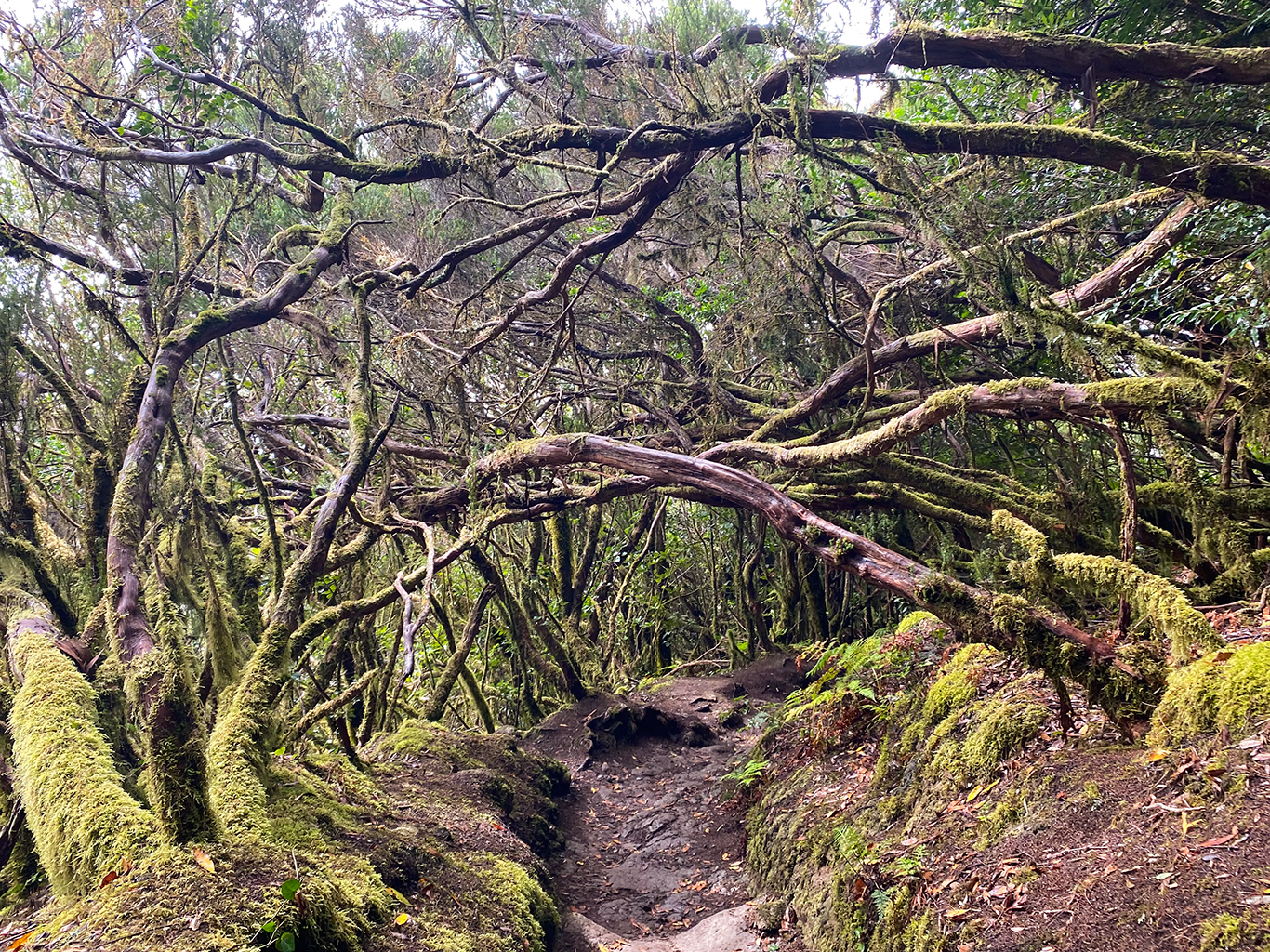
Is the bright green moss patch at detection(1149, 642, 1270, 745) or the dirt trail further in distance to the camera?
the dirt trail

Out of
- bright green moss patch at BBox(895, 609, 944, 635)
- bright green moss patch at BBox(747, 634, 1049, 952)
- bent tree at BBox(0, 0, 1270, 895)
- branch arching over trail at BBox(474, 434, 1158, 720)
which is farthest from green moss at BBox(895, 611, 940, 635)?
branch arching over trail at BBox(474, 434, 1158, 720)

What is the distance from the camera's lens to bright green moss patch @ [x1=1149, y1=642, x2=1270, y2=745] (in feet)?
8.76

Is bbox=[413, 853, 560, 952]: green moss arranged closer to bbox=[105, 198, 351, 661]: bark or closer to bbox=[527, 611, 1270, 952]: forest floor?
bbox=[527, 611, 1270, 952]: forest floor

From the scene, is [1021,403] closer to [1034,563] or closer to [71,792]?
[1034,563]

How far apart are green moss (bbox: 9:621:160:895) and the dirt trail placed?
8.23 ft

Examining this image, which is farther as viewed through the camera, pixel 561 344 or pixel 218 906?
pixel 561 344

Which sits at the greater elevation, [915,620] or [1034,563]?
[915,620]

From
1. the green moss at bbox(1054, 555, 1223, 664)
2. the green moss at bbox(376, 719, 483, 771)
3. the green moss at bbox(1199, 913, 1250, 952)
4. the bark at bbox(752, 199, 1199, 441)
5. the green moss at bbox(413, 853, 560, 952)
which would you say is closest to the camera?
the green moss at bbox(1199, 913, 1250, 952)

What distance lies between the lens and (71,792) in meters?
2.82

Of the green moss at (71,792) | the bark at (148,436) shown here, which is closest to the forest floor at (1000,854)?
the green moss at (71,792)

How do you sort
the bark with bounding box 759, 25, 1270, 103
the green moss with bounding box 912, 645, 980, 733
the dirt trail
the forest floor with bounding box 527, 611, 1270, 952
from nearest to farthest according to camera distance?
the forest floor with bounding box 527, 611, 1270, 952
the green moss with bounding box 912, 645, 980, 733
the bark with bounding box 759, 25, 1270, 103
the dirt trail

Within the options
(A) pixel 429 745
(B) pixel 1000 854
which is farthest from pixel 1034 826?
(A) pixel 429 745

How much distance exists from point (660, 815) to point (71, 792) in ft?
15.2

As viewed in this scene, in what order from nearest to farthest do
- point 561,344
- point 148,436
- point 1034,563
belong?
point 1034,563, point 148,436, point 561,344
